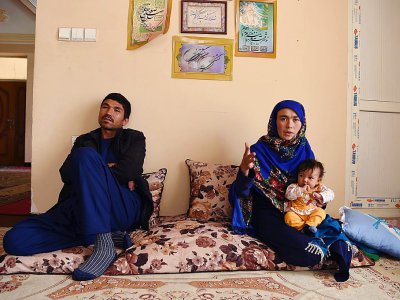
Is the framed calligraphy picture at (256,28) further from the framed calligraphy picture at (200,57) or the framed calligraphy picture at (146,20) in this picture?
the framed calligraphy picture at (146,20)

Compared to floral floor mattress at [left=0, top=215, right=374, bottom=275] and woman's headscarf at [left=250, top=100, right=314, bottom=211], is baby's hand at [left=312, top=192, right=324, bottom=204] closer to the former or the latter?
woman's headscarf at [left=250, top=100, right=314, bottom=211]

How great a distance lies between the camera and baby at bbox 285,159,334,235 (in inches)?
64.6

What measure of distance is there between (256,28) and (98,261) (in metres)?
2.09

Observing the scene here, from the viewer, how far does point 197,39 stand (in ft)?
7.68

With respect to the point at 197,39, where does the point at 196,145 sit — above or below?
below

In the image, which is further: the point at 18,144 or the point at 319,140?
the point at 18,144

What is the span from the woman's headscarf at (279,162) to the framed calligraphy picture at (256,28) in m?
0.74

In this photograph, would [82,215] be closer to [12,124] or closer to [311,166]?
[311,166]

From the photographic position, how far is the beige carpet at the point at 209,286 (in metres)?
1.25

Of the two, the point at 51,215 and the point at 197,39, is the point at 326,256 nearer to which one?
the point at 51,215

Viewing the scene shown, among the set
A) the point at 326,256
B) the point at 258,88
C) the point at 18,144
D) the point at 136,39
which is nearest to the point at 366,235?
the point at 326,256

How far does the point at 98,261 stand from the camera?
1425 mm

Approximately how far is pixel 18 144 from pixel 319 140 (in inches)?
344

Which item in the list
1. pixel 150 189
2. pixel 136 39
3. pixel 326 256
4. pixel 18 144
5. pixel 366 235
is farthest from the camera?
pixel 18 144
